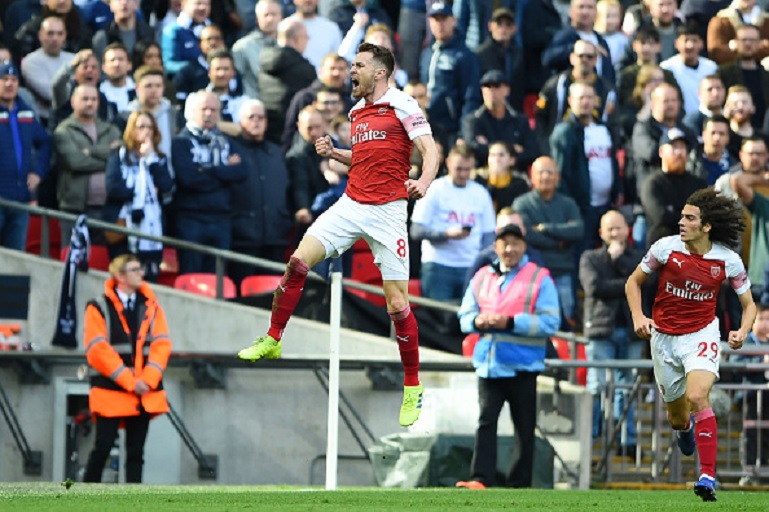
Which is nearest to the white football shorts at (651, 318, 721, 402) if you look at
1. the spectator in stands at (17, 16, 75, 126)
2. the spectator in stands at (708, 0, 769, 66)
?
the spectator in stands at (17, 16, 75, 126)

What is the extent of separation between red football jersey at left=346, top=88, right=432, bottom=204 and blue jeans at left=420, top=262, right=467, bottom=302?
5964 millimetres

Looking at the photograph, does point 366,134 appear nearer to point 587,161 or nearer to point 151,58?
point 151,58

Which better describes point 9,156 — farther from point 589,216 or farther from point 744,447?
point 744,447

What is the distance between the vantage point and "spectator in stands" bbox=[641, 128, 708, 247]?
20203 millimetres

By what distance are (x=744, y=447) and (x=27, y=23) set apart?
28.9 ft

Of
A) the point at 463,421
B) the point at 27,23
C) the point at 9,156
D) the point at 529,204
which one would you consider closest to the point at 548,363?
the point at 463,421

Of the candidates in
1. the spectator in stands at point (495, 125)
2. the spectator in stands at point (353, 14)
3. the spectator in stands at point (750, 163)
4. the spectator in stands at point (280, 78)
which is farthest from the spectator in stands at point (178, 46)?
the spectator in stands at point (750, 163)

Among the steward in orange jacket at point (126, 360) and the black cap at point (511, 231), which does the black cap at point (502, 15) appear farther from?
the steward in orange jacket at point (126, 360)

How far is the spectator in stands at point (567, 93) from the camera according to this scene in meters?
21.7

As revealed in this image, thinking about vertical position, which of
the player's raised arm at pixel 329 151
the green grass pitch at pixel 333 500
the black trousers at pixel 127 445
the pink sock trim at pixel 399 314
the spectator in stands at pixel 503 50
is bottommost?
the green grass pitch at pixel 333 500

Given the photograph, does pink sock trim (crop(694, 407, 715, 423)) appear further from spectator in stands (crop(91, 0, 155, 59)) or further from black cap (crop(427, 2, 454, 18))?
spectator in stands (crop(91, 0, 155, 59))

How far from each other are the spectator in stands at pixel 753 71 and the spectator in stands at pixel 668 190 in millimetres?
2889

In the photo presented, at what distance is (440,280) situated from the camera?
1978 centimetres

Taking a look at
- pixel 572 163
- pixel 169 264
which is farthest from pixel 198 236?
pixel 572 163
